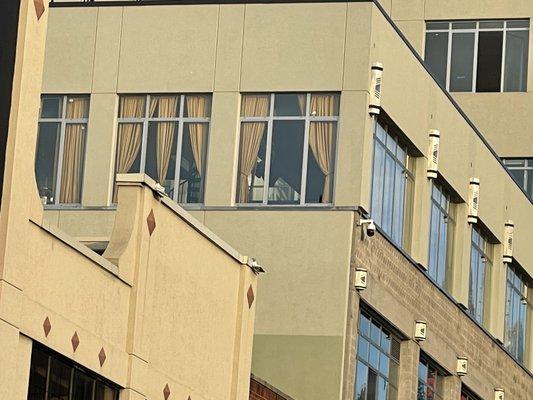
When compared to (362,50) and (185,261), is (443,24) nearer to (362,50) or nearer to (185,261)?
(362,50)

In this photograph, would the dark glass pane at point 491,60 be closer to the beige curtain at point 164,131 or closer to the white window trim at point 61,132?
the beige curtain at point 164,131

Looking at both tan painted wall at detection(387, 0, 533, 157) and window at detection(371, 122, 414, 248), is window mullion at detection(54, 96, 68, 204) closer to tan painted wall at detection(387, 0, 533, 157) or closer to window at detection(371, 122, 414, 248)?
window at detection(371, 122, 414, 248)

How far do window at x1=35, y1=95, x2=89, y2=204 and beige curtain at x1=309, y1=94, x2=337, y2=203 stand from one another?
15.9ft

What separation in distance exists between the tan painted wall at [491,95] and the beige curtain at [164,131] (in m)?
22.0

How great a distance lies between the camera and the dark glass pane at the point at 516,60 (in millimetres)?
61062

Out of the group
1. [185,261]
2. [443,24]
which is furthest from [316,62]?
[443,24]

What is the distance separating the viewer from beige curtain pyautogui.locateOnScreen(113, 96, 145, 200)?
40062 millimetres

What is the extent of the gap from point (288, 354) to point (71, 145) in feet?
21.2

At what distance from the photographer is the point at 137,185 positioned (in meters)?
28.2

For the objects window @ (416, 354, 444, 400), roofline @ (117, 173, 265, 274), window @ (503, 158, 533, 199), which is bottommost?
roofline @ (117, 173, 265, 274)

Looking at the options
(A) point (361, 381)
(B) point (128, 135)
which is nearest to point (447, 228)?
(A) point (361, 381)

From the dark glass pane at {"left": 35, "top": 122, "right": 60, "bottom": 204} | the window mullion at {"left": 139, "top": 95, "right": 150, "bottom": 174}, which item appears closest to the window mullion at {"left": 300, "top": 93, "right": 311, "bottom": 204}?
the window mullion at {"left": 139, "top": 95, "right": 150, "bottom": 174}

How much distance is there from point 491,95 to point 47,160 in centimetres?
2376

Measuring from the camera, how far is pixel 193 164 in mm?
39688
